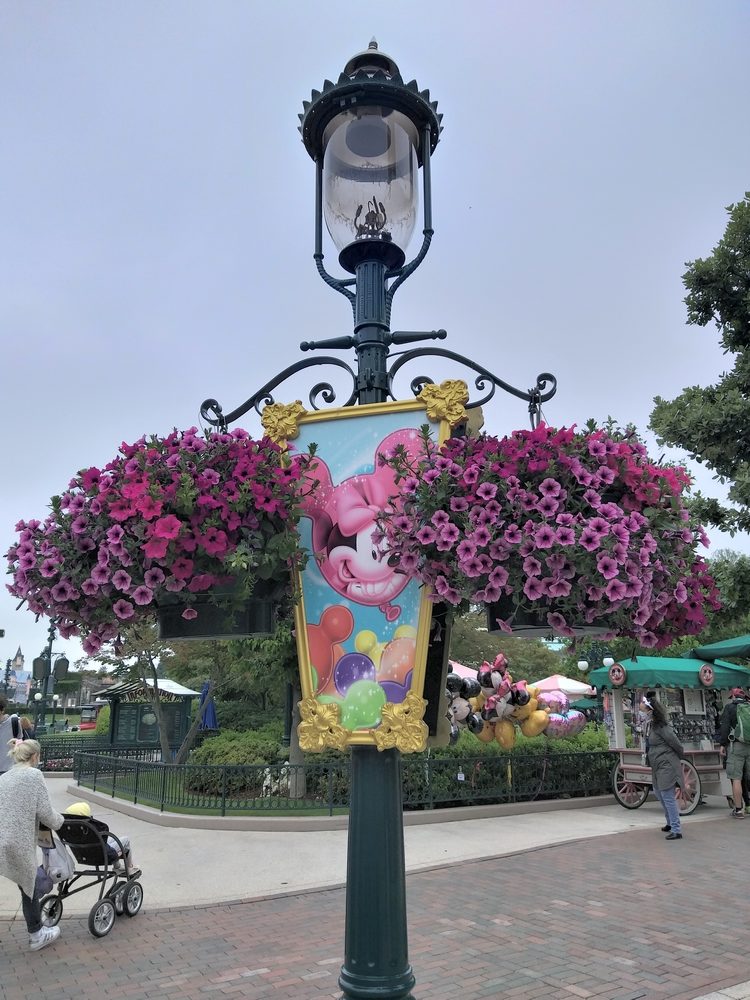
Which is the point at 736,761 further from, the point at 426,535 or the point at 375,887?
the point at 426,535

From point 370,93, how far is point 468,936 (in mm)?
5606

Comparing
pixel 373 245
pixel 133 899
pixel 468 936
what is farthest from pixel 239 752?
pixel 373 245

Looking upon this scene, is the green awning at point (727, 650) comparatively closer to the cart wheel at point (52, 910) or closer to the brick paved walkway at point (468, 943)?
the brick paved walkway at point (468, 943)

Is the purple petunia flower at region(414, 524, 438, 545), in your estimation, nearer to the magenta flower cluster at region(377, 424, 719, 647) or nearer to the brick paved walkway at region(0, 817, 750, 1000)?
the magenta flower cluster at region(377, 424, 719, 647)

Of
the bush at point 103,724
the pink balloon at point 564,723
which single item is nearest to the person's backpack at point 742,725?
the pink balloon at point 564,723

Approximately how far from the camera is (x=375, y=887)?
250 centimetres

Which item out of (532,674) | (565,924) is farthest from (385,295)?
(532,674)

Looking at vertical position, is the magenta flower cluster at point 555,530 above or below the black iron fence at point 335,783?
above

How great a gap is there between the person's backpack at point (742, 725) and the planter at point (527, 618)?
992 centimetres

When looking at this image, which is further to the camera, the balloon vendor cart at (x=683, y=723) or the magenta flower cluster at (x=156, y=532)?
the balloon vendor cart at (x=683, y=723)

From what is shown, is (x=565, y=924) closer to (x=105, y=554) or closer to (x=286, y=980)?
(x=286, y=980)

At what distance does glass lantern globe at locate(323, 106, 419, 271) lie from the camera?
10.0ft

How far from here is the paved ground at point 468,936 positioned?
4.54m

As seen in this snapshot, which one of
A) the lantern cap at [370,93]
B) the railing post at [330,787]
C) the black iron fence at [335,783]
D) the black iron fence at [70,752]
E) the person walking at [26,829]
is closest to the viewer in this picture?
the lantern cap at [370,93]
